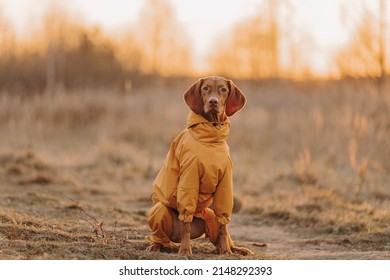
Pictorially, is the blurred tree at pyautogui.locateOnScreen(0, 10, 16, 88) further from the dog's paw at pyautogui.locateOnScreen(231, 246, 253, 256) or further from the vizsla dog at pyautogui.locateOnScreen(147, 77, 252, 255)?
the dog's paw at pyautogui.locateOnScreen(231, 246, 253, 256)

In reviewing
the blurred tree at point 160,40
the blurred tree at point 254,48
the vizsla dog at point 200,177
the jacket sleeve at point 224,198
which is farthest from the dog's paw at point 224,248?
the blurred tree at point 160,40

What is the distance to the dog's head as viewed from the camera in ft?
17.9

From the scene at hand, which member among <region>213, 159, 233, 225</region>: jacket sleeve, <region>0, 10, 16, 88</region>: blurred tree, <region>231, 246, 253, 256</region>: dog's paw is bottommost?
<region>231, 246, 253, 256</region>: dog's paw

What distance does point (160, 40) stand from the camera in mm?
29625

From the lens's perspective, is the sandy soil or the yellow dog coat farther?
the sandy soil

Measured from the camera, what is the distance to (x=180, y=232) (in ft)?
18.3

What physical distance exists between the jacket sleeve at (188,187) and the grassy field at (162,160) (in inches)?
17.5

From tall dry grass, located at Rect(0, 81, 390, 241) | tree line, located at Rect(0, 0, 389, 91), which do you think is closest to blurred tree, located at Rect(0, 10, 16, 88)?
tree line, located at Rect(0, 0, 389, 91)

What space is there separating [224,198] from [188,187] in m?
0.36

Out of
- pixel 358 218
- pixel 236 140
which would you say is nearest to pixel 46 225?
pixel 358 218

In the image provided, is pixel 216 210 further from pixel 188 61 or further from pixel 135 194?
pixel 188 61

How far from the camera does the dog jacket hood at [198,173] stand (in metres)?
5.31

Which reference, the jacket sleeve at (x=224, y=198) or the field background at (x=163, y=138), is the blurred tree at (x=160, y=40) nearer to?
the field background at (x=163, y=138)

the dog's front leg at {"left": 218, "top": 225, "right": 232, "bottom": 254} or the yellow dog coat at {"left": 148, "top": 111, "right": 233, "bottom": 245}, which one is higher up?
the yellow dog coat at {"left": 148, "top": 111, "right": 233, "bottom": 245}
